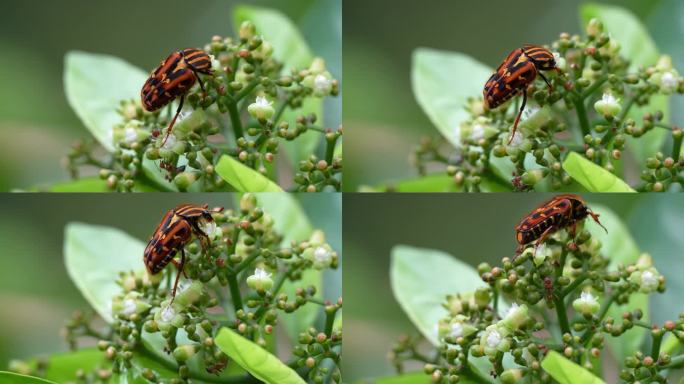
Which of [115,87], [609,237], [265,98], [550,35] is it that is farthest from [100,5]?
[609,237]

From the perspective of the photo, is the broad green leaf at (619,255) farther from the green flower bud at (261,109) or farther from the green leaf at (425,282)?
the green flower bud at (261,109)

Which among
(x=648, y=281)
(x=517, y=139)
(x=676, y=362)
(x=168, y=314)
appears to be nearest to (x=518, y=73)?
(x=517, y=139)

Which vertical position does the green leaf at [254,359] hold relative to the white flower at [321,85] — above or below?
below

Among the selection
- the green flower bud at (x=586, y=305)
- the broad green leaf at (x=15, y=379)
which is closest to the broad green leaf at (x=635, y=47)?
the green flower bud at (x=586, y=305)

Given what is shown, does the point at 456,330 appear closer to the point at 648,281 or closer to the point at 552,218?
the point at 552,218

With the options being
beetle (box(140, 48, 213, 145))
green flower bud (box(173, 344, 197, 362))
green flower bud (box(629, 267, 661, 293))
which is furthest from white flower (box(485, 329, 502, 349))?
beetle (box(140, 48, 213, 145))

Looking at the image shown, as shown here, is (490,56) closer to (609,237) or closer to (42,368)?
(609,237)
